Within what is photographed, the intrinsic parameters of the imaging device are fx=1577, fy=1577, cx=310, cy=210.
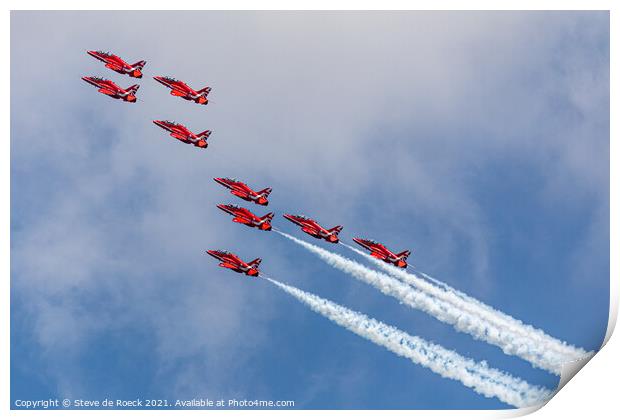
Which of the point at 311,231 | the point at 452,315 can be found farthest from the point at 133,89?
the point at 452,315

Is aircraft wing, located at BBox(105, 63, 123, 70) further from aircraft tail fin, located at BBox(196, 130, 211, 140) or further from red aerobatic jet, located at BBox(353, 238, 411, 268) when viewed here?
red aerobatic jet, located at BBox(353, 238, 411, 268)

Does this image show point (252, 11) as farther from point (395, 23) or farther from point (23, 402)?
point (23, 402)

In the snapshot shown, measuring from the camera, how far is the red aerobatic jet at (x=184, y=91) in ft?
246

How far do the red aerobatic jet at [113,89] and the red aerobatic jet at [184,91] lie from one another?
1.41 metres

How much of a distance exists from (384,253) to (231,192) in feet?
26.1

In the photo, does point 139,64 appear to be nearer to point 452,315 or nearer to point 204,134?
point 204,134

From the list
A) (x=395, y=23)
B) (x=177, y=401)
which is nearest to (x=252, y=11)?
(x=395, y=23)

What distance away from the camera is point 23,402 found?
7194 centimetres

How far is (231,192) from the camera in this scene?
7625cm

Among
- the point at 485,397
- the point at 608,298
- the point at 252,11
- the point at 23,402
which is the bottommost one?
the point at 23,402

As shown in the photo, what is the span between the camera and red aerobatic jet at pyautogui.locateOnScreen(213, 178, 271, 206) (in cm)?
7562

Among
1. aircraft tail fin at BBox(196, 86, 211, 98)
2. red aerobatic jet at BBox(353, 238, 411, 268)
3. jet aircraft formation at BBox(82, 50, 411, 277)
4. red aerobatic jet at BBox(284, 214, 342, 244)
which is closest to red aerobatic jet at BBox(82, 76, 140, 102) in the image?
jet aircraft formation at BBox(82, 50, 411, 277)
